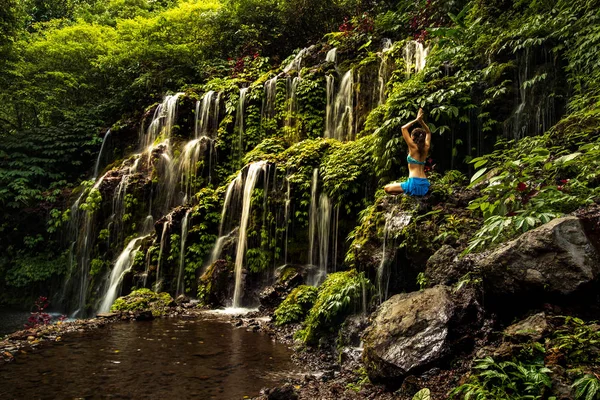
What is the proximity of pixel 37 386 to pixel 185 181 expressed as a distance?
10.7m

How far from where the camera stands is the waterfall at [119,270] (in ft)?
41.3

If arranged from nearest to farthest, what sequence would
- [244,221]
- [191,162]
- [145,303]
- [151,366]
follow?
1. [151,366]
2. [145,303]
3. [244,221]
4. [191,162]

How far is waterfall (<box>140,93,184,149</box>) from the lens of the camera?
Answer: 1697cm

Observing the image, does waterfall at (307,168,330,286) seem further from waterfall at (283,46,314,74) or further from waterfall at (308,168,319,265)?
waterfall at (283,46,314,74)

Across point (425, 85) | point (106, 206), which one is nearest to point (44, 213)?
point (106, 206)

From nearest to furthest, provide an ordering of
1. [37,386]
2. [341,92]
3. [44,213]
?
[37,386], [341,92], [44,213]

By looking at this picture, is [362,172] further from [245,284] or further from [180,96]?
[180,96]

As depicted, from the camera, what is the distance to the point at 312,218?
10.9 meters

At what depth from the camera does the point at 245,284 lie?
35.6ft

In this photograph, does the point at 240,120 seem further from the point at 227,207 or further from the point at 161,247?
the point at 161,247

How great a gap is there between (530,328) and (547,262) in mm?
634

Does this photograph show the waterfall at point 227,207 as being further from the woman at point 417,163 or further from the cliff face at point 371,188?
the woman at point 417,163

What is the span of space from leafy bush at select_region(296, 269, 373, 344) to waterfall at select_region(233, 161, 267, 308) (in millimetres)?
4163

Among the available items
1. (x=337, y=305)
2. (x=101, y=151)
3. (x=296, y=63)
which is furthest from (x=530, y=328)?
(x=101, y=151)
